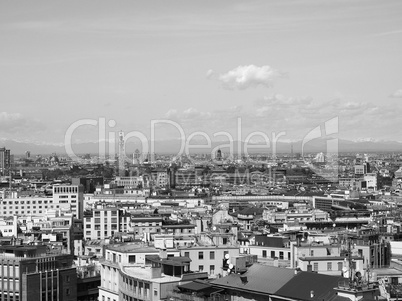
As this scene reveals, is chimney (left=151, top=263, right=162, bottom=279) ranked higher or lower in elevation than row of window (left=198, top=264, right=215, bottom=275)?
higher

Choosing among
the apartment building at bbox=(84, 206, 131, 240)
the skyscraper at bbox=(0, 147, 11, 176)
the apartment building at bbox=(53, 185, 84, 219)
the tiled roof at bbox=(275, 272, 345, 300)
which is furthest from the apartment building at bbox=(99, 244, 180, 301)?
the skyscraper at bbox=(0, 147, 11, 176)

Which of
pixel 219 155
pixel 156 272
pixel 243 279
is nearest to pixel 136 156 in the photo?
pixel 219 155

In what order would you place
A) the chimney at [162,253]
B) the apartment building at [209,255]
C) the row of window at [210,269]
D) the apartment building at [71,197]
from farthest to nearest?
the apartment building at [71,197] → the apartment building at [209,255] → the row of window at [210,269] → the chimney at [162,253]

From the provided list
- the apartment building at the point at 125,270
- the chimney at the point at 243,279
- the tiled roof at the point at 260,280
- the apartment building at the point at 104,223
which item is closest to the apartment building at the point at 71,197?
the apartment building at the point at 104,223

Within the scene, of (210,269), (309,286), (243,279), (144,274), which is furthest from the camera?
(210,269)

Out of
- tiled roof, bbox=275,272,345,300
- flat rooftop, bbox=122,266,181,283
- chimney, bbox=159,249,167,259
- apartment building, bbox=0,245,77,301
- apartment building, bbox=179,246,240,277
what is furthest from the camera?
apartment building, bbox=179,246,240,277

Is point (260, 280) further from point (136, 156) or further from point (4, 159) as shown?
point (136, 156)

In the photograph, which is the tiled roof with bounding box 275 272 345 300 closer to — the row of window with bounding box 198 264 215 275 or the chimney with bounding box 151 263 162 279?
the chimney with bounding box 151 263 162 279

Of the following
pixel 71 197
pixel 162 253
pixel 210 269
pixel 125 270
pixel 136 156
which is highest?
pixel 136 156

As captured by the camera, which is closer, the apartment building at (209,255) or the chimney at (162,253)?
the chimney at (162,253)

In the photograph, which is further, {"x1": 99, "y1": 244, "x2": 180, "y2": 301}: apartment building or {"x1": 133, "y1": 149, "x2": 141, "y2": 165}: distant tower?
{"x1": 133, "y1": 149, "x2": 141, "y2": 165}: distant tower

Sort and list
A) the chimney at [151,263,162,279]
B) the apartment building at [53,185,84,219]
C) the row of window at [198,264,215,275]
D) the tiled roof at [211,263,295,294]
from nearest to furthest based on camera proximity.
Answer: the tiled roof at [211,263,295,294]
the chimney at [151,263,162,279]
the row of window at [198,264,215,275]
the apartment building at [53,185,84,219]

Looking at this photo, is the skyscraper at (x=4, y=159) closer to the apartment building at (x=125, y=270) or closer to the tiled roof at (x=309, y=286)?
the apartment building at (x=125, y=270)

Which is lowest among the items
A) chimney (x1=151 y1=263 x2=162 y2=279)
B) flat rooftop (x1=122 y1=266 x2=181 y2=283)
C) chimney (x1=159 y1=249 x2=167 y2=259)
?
flat rooftop (x1=122 y1=266 x2=181 y2=283)
